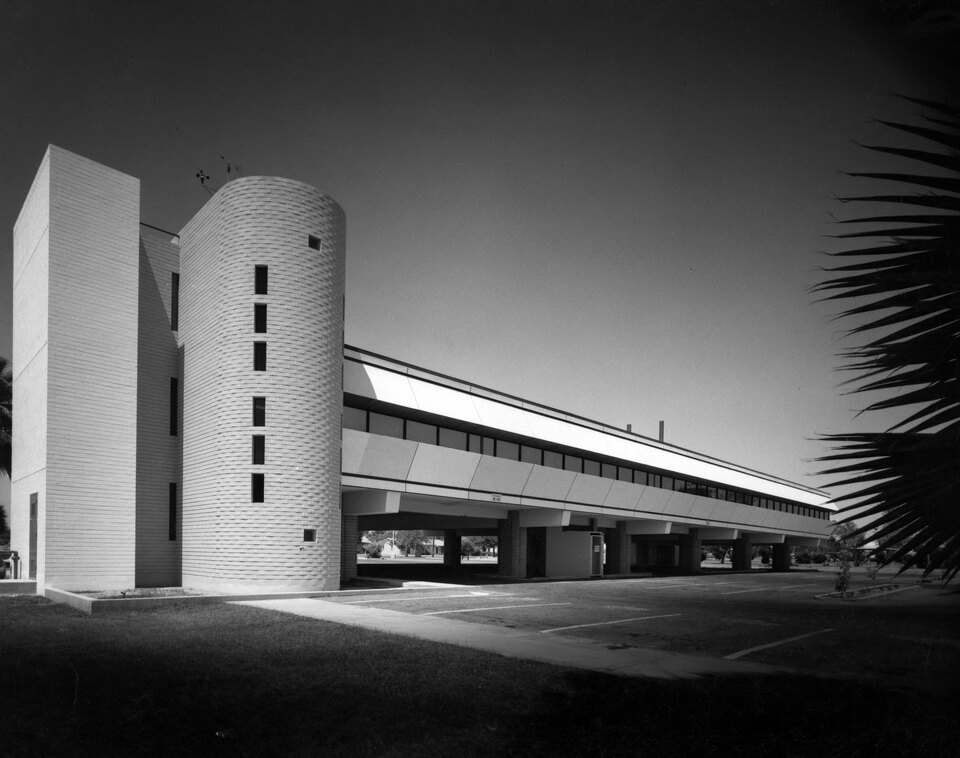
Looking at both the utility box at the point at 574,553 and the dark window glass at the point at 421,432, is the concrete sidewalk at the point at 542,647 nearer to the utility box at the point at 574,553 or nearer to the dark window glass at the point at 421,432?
the dark window glass at the point at 421,432

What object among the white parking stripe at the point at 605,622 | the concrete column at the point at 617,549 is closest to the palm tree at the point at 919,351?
the white parking stripe at the point at 605,622

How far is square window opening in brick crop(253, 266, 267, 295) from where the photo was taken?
81.1 ft

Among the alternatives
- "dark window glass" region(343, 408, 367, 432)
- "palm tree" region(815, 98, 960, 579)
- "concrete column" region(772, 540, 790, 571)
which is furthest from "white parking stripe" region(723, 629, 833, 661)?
"concrete column" region(772, 540, 790, 571)

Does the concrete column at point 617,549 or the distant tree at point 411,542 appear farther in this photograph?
the distant tree at point 411,542

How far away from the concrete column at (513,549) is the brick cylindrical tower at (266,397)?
15.6m

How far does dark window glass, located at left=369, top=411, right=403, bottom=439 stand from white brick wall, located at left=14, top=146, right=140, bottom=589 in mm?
8285

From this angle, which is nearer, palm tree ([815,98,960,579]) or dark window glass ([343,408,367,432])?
palm tree ([815,98,960,579])

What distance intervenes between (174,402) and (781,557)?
58.9m

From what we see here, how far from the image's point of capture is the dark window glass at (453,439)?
104 feet

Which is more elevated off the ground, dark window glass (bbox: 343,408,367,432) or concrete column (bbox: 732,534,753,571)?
dark window glass (bbox: 343,408,367,432)

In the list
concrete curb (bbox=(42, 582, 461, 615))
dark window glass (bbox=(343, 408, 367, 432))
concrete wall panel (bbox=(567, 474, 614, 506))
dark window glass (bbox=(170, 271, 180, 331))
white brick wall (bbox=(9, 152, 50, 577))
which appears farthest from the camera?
concrete wall panel (bbox=(567, 474, 614, 506))

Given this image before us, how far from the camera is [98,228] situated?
83.2 ft

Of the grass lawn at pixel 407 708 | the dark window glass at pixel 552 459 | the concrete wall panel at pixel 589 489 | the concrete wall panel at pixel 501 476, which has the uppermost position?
the dark window glass at pixel 552 459

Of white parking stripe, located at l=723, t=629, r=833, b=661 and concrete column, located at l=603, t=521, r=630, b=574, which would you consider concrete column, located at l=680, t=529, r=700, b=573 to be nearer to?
concrete column, located at l=603, t=521, r=630, b=574
